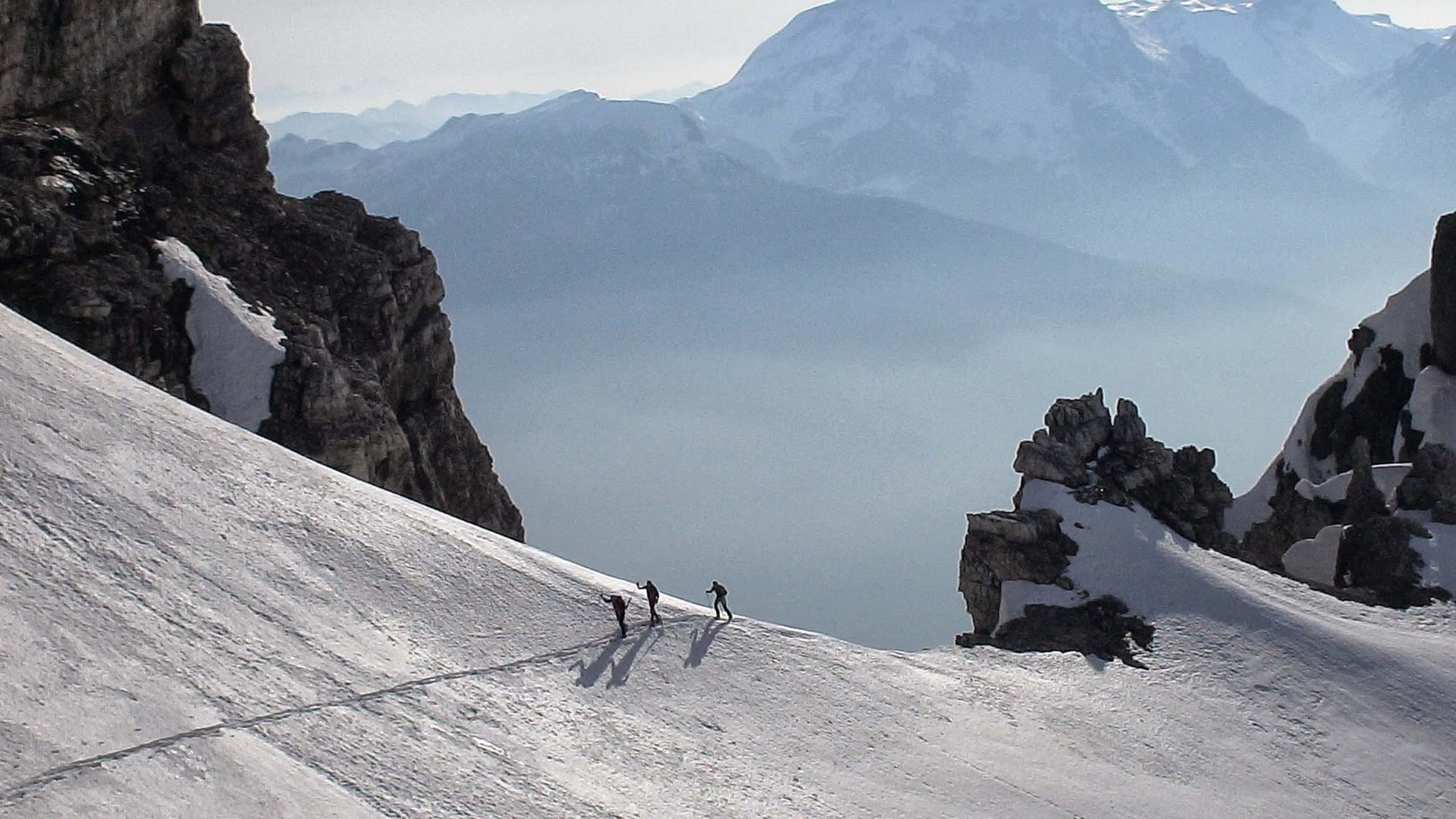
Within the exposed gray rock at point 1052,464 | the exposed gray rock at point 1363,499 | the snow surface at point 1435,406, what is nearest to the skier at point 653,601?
the exposed gray rock at point 1052,464

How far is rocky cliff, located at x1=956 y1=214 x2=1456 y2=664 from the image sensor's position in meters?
43.5

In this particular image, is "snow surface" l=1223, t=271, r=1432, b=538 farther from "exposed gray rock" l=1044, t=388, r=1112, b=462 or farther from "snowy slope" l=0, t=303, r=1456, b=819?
"snowy slope" l=0, t=303, r=1456, b=819

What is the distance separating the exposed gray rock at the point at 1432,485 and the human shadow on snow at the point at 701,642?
35.4 m

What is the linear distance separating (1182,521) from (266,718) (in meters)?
38.0

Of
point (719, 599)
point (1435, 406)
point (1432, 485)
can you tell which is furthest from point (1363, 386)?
point (719, 599)

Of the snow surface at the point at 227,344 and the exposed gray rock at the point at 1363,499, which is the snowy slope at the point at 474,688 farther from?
the exposed gray rock at the point at 1363,499

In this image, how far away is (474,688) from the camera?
2688cm

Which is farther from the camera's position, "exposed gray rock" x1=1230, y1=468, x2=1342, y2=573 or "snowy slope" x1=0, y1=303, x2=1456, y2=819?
"exposed gray rock" x1=1230, y1=468, x2=1342, y2=573

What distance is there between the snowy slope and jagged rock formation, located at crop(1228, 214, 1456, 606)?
9.13 m

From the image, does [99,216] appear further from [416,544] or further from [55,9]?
[416,544]

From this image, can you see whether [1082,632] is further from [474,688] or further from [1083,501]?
[474,688]

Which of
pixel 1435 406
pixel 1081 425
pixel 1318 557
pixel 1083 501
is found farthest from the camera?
pixel 1435 406

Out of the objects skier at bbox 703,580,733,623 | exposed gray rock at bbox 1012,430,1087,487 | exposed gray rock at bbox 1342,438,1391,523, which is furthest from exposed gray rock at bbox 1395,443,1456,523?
skier at bbox 703,580,733,623

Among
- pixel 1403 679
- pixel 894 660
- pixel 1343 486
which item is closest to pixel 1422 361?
pixel 1343 486
